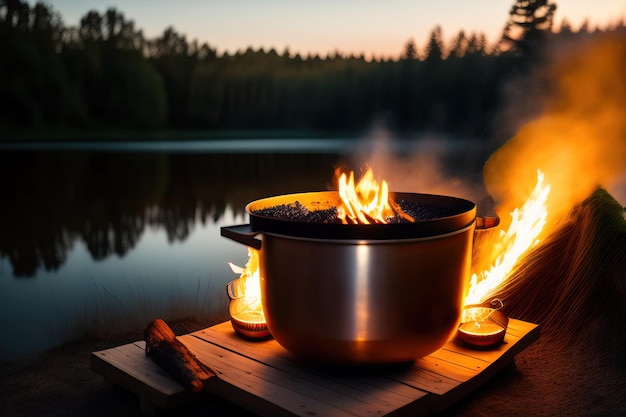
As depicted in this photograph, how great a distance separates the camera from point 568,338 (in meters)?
4.21

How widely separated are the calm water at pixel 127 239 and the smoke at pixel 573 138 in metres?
1.61

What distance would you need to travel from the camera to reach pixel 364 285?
285 cm

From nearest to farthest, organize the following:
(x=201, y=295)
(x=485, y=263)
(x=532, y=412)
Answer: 1. (x=532, y=412)
2. (x=485, y=263)
3. (x=201, y=295)

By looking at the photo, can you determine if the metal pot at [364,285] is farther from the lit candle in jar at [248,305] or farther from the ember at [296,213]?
the lit candle in jar at [248,305]

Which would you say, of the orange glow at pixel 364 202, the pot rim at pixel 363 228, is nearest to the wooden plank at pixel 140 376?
the pot rim at pixel 363 228

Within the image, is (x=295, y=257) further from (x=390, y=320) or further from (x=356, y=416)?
(x=356, y=416)

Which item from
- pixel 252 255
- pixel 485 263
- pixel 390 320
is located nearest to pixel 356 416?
pixel 390 320

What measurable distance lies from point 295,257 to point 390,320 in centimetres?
57

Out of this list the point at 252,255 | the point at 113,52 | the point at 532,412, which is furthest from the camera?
the point at 113,52

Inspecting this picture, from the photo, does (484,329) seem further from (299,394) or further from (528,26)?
(528,26)

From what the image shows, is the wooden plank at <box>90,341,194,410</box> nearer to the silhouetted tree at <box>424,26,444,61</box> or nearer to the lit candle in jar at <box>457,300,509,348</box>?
the lit candle in jar at <box>457,300,509,348</box>

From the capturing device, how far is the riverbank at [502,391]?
3.32m

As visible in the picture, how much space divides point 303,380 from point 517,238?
2471 mm

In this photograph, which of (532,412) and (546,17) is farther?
(546,17)
